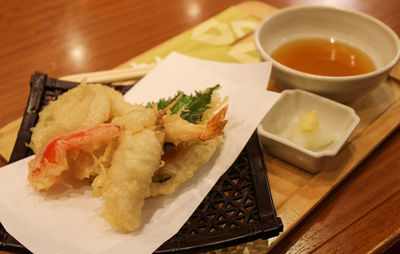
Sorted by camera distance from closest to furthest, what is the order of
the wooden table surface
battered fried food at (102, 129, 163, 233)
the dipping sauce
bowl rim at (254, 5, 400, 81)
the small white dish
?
1. battered fried food at (102, 129, 163, 233)
2. the wooden table surface
3. the small white dish
4. bowl rim at (254, 5, 400, 81)
5. the dipping sauce

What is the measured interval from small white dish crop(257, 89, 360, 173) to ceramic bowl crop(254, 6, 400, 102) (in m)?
0.08

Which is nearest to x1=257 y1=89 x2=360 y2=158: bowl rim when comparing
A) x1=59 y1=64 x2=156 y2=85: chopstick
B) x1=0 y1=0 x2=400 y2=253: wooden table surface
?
x1=0 y1=0 x2=400 y2=253: wooden table surface

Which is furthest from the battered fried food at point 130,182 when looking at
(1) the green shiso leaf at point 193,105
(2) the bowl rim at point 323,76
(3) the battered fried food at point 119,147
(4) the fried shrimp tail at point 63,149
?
(2) the bowl rim at point 323,76

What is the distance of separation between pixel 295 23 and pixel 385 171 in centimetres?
107

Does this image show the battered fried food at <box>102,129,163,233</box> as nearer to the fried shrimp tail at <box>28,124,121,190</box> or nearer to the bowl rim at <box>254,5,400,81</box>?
the fried shrimp tail at <box>28,124,121,190</box>

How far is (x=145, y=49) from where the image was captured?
2.67 meters

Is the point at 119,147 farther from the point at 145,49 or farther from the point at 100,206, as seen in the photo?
the point at 145,49

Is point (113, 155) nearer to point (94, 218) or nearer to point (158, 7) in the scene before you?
point (94, 218)

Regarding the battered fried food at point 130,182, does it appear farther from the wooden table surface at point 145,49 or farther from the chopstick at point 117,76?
the chopstick at point 117,76

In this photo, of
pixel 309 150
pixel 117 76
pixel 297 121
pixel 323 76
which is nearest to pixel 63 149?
pixel 117 76

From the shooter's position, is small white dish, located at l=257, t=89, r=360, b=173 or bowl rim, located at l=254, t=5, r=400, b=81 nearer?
small white dish, located at l=257, t=89, r=360, b=173

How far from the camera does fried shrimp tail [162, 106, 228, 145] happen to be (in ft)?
4.45

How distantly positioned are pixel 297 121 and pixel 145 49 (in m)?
1.35

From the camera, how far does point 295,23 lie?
7.38 ft
